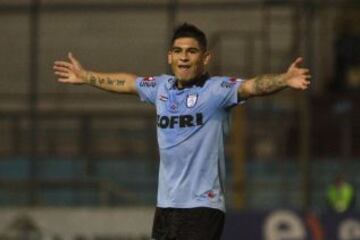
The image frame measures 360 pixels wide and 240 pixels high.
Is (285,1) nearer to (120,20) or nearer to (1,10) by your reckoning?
(120,20)

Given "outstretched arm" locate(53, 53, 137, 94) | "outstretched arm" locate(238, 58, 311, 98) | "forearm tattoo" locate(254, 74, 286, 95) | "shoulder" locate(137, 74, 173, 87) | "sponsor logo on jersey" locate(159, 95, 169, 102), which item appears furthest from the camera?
"outstretched arm" locate(53, 53, 137, 94)

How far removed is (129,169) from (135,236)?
1903mm

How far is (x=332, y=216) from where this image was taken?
15125mm

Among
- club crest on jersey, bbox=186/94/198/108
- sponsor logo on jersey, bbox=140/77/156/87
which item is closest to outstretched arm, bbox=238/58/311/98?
club crest on jersey, bbox=186/94/198/108

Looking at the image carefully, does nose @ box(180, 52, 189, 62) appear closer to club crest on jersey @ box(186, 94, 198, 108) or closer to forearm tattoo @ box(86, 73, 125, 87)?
club crest on jersey @ box(186, 94, 198, 108)

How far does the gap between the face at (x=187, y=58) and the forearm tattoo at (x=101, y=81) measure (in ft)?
2.07

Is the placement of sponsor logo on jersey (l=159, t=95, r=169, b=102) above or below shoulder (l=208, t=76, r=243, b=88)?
below

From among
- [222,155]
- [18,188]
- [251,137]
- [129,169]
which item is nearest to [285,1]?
[251,137]

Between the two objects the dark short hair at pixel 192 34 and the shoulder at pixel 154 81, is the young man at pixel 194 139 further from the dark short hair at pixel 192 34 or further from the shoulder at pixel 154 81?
the shoulder at pixel 154 81

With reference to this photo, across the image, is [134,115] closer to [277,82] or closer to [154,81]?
[154,81]

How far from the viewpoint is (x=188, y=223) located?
6.86 m

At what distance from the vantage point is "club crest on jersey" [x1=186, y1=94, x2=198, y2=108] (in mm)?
6906

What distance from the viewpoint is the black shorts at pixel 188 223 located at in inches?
270

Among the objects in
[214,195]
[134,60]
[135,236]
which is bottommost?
[135,236]
